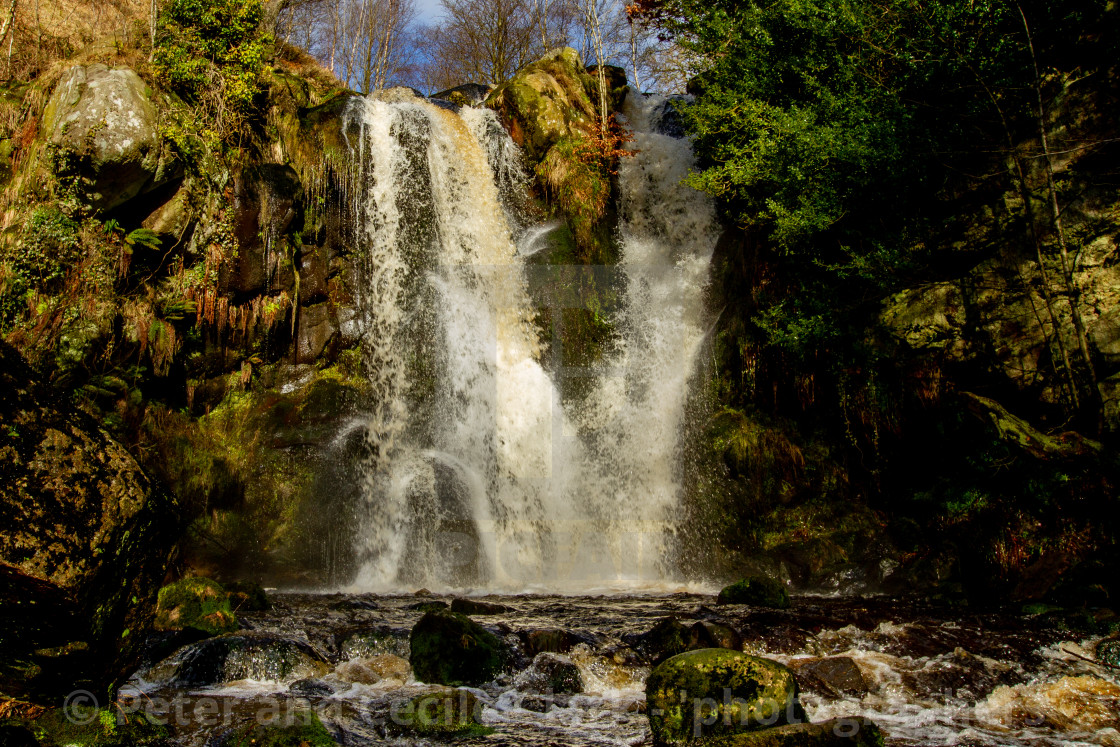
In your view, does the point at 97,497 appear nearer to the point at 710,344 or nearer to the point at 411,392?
the point at 411,392

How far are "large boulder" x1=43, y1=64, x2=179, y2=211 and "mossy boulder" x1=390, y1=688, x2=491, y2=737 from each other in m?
8.25

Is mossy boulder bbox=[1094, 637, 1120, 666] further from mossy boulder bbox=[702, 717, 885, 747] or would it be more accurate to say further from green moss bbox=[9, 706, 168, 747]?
→ green moss bbox=[9, 706, 168, 747]

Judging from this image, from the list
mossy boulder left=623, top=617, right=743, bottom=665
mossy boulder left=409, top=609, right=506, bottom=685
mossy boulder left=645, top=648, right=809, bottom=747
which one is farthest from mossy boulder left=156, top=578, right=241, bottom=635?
mossy boulder left=645, top=648, right=809, bottom=747

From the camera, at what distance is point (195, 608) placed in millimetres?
6395

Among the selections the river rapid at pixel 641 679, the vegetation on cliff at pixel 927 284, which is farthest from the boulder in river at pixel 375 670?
the vegetation on cliff at pixel 927 284

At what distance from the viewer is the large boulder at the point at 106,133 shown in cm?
890

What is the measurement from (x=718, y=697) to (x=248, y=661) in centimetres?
372

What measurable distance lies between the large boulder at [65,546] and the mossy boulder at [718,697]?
3.01 metres

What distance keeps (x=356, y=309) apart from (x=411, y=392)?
1.67m

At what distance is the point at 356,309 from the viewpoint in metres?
10.8

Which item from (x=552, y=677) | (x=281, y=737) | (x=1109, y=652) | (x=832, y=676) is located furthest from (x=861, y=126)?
(x=281, y=737)

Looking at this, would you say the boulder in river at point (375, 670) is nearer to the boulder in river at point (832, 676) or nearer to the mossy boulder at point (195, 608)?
the mossy boulder at point (195, 608)

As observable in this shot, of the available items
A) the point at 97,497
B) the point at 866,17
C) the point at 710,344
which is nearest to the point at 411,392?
the point at 710,344

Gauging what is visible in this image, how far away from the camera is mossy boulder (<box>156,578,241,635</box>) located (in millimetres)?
6106
